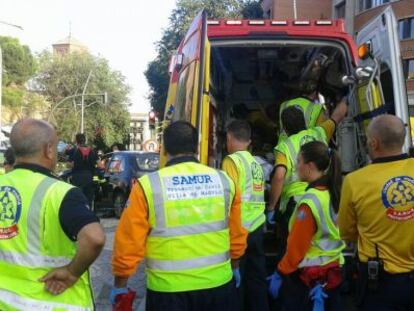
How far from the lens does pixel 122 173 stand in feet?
44.3

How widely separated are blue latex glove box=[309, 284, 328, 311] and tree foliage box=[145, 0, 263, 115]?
91.6 feet

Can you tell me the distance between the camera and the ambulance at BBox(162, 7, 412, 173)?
A: 4.68 metres

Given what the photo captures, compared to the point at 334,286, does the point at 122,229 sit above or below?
above

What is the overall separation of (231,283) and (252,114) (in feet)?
16.6

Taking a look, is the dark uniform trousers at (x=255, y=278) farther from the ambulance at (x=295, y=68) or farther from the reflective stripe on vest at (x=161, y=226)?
the reflective stripe on vest at (x=161, y=226)

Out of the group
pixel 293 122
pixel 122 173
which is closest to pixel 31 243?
pixel 293 122

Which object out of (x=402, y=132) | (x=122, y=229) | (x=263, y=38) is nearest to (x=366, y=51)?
(x=263, y=38)

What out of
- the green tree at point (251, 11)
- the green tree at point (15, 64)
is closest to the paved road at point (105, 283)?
the green tree at point (251, 11)

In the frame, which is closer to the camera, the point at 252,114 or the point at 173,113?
the point at 173,113

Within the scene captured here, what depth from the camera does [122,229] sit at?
125 inches

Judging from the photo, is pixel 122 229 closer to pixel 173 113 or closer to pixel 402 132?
pixel 402 132

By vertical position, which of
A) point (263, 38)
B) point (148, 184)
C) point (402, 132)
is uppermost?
point (263, 38)

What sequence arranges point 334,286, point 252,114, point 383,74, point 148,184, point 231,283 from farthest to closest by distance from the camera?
point 252,114 → point 383,74 → point 334,286 → point 231,283 → point 148,184

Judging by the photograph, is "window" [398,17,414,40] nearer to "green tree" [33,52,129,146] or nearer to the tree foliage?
the tree foliage
